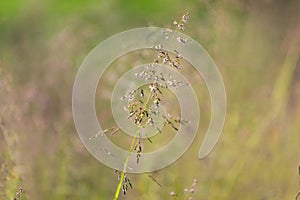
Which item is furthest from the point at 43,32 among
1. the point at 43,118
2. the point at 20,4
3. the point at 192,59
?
the point at 192,59

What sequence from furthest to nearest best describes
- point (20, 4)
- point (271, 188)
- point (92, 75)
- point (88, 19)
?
point (20, 4) < point (88, 19) < point (92, 75) < point (271, 188)

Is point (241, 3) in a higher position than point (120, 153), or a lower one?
higher

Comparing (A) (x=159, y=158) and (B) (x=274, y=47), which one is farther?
(B) (x=274, y=47)

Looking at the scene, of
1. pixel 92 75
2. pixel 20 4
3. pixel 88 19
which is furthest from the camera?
pixel 20 4

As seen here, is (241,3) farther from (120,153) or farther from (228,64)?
(120,153)

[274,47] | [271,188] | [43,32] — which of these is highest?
[43,32]

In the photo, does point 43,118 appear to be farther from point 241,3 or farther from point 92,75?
point 241,3

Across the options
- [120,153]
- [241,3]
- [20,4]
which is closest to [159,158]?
[120,153]
